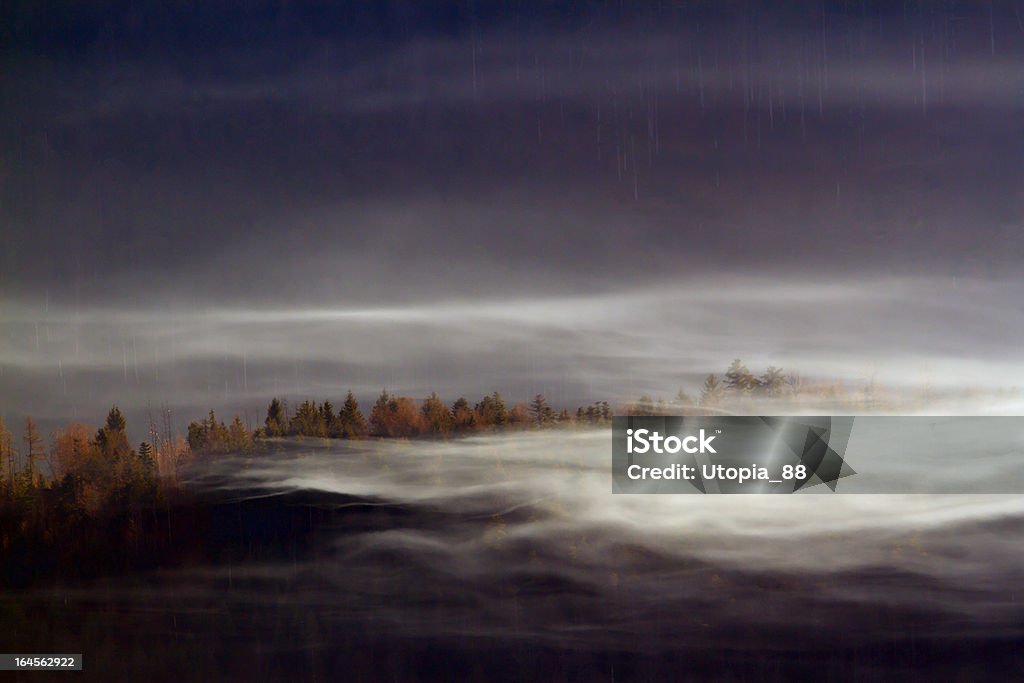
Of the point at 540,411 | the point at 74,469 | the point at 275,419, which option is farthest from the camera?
the point at 74,469

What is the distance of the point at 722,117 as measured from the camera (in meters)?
4.05

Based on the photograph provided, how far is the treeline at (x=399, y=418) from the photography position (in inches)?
158

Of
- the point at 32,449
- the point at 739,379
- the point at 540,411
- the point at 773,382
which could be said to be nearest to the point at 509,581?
the point at 540,411

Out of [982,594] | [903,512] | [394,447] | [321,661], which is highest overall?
[394,447]

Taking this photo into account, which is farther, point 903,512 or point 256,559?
point 256,559

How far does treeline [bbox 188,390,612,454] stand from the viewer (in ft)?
13.2

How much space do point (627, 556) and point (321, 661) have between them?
146 centimetres

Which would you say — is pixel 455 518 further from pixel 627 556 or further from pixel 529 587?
pixel 627 556

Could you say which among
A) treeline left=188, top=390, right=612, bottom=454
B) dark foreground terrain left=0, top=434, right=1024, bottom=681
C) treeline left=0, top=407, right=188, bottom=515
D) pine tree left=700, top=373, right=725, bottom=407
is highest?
pine tree left=700, top=373, right=725, bottom=407

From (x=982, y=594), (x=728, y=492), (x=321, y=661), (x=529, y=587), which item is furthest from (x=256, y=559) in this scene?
(x=982, y=594)

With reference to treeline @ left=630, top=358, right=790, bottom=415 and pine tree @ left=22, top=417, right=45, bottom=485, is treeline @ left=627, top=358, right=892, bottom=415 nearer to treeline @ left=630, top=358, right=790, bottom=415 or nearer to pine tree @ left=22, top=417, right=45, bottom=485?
treeline @ left=630, top=358, right=790, bottom=415

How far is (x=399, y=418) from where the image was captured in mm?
4070

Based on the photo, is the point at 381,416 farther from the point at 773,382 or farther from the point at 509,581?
the point at 773,382

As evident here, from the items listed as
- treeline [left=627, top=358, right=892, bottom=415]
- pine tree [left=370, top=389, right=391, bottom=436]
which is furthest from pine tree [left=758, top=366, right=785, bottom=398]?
pine tree [left=370, top=389, right=391, bottom=436]
